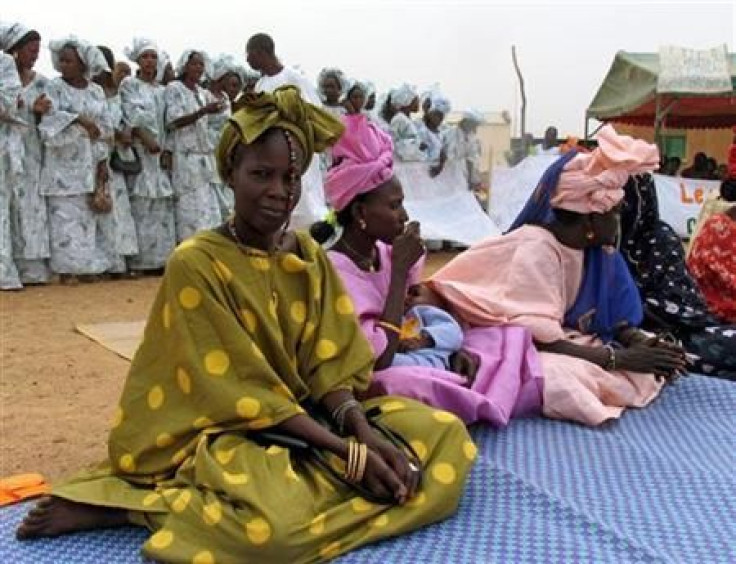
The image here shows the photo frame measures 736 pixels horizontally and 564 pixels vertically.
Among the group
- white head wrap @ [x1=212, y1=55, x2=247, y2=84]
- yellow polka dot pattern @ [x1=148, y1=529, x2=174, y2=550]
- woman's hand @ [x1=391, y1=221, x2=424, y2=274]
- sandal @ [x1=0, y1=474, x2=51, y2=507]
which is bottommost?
sandal @ [x1=0, y1=474, x2=51, y2=507]

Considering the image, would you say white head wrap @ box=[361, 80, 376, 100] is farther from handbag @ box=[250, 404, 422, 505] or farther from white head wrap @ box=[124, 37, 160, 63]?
handbag @ box=[250, 404, 422, 505]

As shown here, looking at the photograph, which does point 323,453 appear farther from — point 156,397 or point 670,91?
point 670,91

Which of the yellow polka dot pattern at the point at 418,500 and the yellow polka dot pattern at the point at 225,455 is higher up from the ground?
the yellow polka dot pattern at the point at 225,455

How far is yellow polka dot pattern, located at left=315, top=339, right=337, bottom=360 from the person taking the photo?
94.7 inches

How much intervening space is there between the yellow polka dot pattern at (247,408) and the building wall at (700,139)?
16637 millimetres

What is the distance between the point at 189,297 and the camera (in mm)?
2209

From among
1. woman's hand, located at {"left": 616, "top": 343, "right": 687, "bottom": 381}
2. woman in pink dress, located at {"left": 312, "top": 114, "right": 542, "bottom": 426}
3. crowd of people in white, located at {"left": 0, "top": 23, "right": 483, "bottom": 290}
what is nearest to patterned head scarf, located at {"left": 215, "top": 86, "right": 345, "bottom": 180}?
woman in pink dress, located at {"left": 312, "top": 114, "right": 542, "bottom": 426}

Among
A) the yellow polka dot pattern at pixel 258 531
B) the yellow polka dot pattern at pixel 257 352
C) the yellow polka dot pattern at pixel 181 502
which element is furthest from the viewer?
the yellow polka dot pattern at pixel 257 352

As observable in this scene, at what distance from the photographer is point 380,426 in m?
2.35

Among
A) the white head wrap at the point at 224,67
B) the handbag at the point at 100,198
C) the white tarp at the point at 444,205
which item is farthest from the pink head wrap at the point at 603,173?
the white tarp at the point at 444,205

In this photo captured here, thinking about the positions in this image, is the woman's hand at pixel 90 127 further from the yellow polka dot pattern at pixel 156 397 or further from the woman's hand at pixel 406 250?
the yellow polka dot pattern at pixel 156 397

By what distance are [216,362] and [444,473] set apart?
2.10 feet

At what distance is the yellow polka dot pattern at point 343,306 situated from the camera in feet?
8.11

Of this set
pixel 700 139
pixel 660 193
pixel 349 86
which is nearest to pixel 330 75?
pixel 349 86
